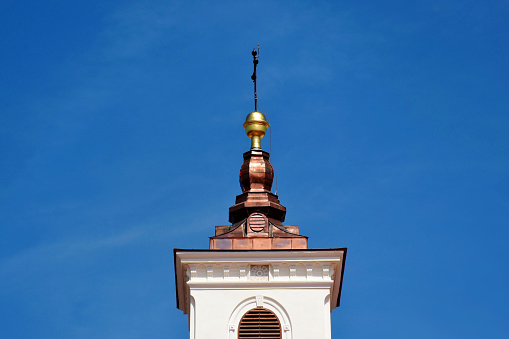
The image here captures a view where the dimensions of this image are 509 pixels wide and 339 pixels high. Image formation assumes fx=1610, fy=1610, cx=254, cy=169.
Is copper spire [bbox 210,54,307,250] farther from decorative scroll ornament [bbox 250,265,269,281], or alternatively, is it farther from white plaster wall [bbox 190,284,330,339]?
white plaster wall [bbox 190,284,330,339]

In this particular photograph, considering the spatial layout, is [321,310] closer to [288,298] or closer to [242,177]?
[288,298]

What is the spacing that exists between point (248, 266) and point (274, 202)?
331 centimetres

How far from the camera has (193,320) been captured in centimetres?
4900

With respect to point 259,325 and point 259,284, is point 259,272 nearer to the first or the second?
point 259,284

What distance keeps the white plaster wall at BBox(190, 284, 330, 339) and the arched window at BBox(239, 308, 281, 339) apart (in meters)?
0.17

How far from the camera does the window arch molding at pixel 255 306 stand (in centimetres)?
4875

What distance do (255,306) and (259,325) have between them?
613 mm

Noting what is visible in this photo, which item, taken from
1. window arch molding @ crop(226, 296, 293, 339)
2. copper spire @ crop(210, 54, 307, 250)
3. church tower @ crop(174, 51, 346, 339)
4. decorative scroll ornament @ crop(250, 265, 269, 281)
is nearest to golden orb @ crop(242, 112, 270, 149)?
copper spire @ crop(210, 54, 307, 250)

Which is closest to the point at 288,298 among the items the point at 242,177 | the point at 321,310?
the point at 321,310

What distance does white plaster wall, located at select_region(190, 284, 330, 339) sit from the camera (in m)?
48.7

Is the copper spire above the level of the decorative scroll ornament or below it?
above

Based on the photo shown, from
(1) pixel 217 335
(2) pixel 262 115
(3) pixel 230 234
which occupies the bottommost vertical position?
(1) pixel 217 335

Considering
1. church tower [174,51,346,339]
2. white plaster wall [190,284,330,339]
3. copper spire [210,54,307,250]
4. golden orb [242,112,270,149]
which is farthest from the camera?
golden orb [242,112,270,149]

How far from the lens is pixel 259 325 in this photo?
49031mm
